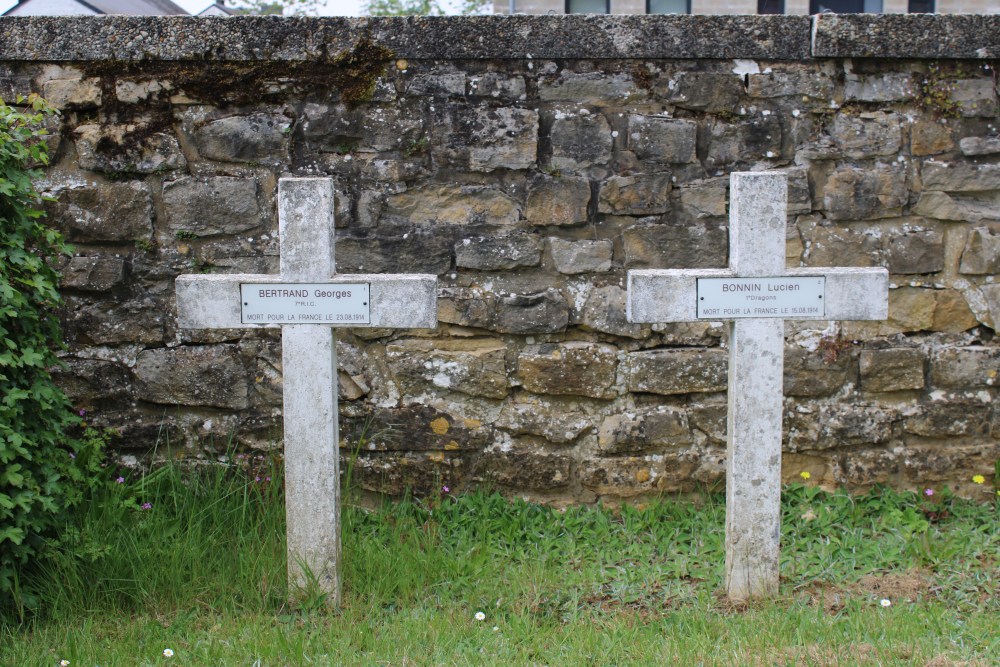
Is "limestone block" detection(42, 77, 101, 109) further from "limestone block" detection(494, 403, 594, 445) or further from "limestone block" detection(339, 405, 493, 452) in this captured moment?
"limestone block" detection(494, 403, 594, 445)

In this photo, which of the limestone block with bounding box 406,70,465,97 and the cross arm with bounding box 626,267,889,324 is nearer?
the cross arm with bounding box 626,267,889,324

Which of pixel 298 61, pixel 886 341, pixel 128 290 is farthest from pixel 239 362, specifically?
pixel 886 341

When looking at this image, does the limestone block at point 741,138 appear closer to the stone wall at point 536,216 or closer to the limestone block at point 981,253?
the stone wall at point 536,216

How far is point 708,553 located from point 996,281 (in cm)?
161

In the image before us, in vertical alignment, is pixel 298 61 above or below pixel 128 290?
above

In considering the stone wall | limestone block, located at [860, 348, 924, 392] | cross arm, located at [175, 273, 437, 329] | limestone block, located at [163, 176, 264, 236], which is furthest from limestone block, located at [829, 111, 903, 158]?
limestone block, located at [163, 176, 264, 236]

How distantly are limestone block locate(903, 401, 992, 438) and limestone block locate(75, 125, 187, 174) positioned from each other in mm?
3101

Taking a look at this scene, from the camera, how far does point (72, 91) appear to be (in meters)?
3.38

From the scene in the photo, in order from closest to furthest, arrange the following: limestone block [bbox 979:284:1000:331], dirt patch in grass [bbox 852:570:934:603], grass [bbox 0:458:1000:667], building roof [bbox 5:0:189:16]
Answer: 1. grass [bbox 0:458:1000:667]
2. dirt patch in grass [bbox 852:570:934:603]
3. limestone block [bbox 979:284:1000:331]
4. building roof [bbox 5:0:189:16]

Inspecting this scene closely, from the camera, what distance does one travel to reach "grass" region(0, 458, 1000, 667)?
101 inches

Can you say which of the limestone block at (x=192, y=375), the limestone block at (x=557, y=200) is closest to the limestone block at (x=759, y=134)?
the limestone block at (x=557, y=200)

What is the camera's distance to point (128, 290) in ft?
11.4

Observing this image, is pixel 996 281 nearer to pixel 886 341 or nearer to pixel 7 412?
pixel 886 341

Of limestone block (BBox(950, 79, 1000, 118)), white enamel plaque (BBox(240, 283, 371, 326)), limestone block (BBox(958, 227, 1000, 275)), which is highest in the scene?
limestone block (BBox(950, 79, 1000, 118))
